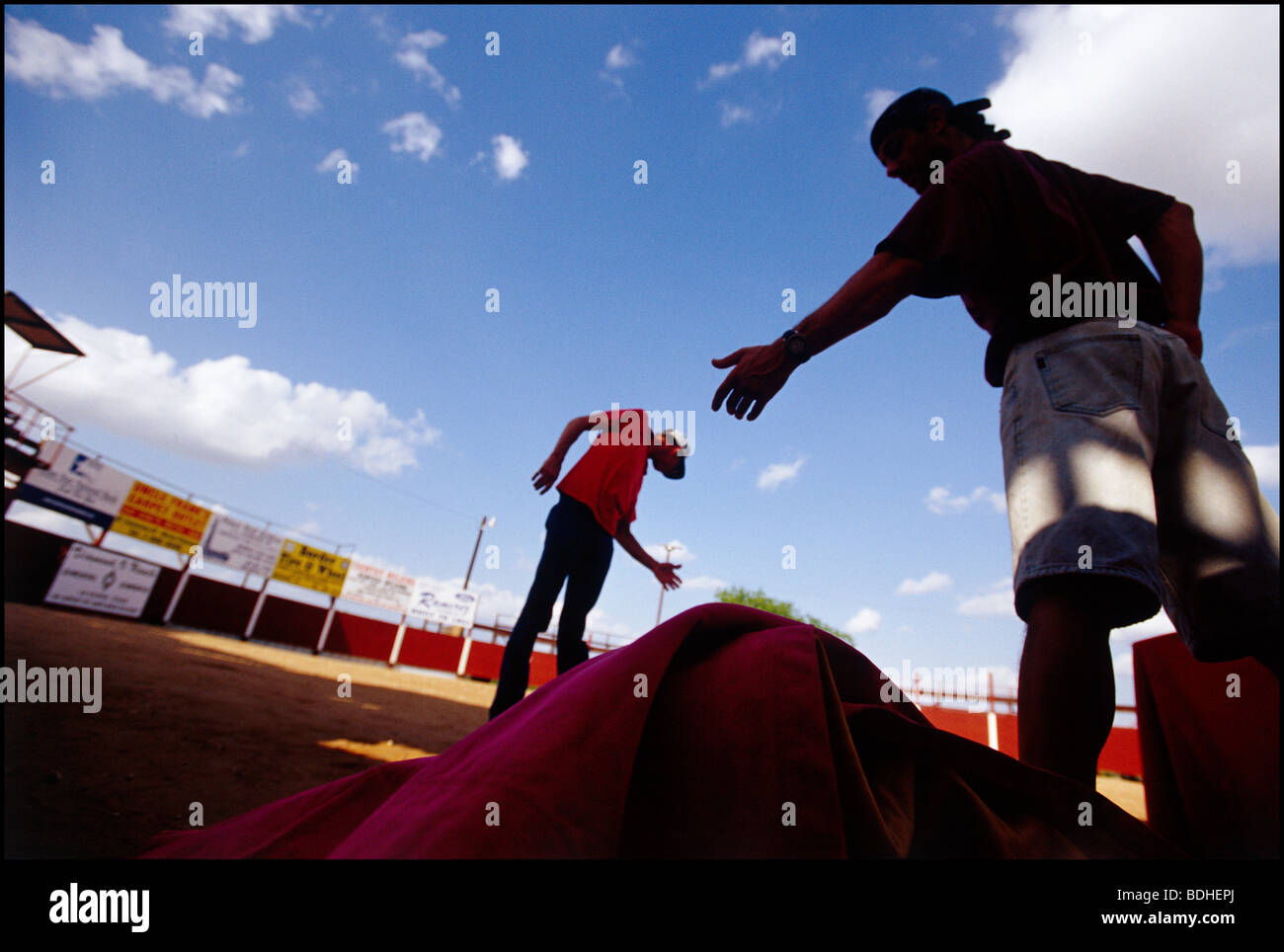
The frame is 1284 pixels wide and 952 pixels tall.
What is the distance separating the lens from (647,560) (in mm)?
3740

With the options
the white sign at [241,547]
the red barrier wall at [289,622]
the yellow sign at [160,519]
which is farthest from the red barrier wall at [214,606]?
the yellow sign at [160,519]

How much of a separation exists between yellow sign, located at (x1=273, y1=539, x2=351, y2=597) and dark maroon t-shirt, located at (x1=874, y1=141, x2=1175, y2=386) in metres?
20.9

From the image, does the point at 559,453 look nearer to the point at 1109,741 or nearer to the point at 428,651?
the point at 1109,741

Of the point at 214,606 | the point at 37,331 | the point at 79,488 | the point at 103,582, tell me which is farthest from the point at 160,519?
the point at 37,331

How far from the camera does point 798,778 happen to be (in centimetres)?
56

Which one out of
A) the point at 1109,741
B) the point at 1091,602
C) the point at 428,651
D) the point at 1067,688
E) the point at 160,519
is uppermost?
the point at 160,519

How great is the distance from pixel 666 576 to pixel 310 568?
1871 cm

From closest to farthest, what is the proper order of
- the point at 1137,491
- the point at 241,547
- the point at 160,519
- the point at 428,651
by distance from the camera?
1. the point at 1137,491
2. the point at 160,519
3. the point at 241,547
4. the point at 428,651

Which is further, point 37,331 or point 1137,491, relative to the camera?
point 37,331

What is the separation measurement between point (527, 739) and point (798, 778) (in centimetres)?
27

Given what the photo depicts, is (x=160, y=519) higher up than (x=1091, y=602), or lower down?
higher up

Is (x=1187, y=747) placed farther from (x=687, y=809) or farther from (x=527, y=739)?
(x=527, y=739)

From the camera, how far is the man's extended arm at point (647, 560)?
141 inches
